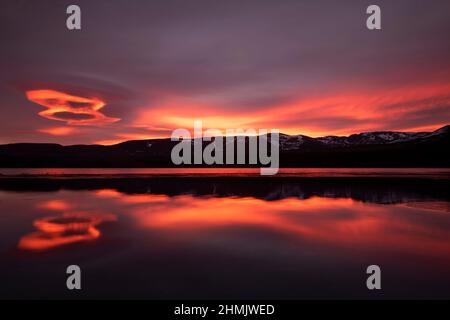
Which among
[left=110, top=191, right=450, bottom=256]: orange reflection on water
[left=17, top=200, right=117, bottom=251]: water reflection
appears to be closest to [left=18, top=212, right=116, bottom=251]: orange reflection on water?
[left=17, top=200, right=117, bottom=251]: water reflection

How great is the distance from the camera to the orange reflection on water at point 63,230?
434 inches

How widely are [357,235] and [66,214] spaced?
51.5 ft

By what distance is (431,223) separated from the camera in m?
14.0

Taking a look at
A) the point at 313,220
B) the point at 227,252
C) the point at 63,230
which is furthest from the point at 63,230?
the point at 313,220

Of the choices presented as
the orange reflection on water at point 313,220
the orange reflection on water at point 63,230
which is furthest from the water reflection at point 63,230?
the orange reflection on water at point 313,220

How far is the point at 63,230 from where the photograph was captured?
13016 mm

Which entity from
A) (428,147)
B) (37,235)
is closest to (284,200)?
(37,235)

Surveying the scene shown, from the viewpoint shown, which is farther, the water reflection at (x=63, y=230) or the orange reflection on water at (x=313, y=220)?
the orange reflection on water at (x=313, y=220)

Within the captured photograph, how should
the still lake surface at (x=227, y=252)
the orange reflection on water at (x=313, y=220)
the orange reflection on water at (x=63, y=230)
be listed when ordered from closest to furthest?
the still lake surface at (x=227, y=252) → the orange reflection on water at (x=63, y=230) → the orange reflection on water at (x=313, y=220)

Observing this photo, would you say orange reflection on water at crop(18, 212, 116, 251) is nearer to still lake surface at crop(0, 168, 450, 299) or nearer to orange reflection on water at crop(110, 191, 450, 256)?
still lake surface at crop(0, 168, 450, 299)

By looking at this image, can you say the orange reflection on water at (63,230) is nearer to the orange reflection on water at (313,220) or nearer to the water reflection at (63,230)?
Answer: the water reflection at (63,230)
